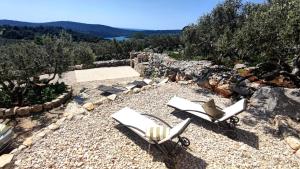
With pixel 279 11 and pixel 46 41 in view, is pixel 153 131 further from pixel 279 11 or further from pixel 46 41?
pixel 46 41

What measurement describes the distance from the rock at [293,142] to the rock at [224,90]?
10.5 ft

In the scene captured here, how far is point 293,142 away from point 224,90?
3646mm

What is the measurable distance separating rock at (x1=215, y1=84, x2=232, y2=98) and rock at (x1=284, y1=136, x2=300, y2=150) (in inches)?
126

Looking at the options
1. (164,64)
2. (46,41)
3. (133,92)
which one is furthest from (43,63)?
(164,64)

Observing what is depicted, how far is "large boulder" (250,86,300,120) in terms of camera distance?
8.42 metres

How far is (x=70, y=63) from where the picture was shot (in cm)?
1330

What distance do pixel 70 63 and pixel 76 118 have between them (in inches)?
237

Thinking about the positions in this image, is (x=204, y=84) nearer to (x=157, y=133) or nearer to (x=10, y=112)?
(x=157, y=133)

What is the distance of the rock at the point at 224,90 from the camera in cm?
1005

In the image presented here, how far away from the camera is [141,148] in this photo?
6348mm

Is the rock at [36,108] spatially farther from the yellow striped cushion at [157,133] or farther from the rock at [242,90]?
the rock at [242,90]

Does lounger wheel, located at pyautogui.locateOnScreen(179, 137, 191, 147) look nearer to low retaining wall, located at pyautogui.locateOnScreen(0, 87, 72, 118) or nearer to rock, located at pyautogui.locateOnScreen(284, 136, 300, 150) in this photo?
rock, located at pyautogui.locateOnScreen(284, 136, 300, 150)

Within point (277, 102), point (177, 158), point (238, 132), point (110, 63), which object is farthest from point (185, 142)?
point (110, 63)

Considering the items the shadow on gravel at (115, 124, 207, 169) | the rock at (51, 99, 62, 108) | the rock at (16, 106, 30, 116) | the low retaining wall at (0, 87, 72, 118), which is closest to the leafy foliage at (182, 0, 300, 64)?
the shadow on gravel at (115, 124, 207, 169)
